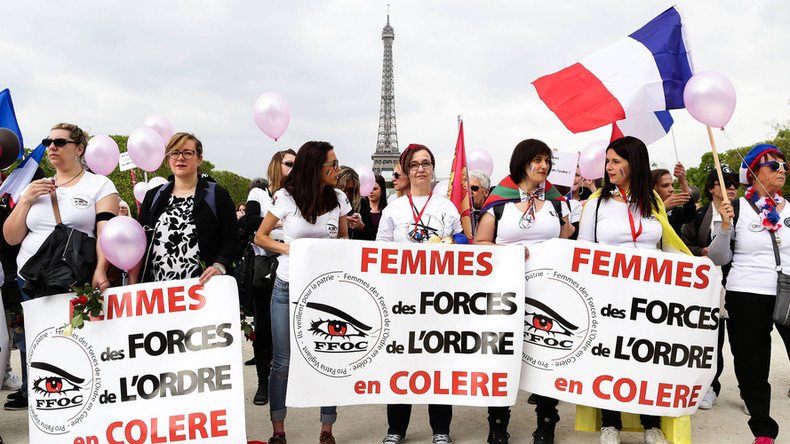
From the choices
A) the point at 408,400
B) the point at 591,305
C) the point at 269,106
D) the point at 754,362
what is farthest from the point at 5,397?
the point at 754,362

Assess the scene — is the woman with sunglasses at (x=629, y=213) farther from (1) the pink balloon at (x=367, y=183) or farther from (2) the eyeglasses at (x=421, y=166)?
(1) the pink balloon at (x=367, y=183)

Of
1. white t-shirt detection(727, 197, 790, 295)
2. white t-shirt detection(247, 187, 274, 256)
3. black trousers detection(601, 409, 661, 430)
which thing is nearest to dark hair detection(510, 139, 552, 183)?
white t-shirt detection(727, 197, 790, 295)

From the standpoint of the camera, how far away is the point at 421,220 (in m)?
4.81

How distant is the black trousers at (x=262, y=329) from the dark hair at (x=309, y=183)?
5.49 ft

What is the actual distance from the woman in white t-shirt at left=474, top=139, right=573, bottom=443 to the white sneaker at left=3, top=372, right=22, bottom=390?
4904 millimetres

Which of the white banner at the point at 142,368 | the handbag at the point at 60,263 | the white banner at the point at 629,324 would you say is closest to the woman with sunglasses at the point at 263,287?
the white banner at the point at 142,368

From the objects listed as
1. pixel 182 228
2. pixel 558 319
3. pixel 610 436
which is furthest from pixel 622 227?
pixel 182 228

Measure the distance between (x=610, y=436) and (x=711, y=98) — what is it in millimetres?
2548

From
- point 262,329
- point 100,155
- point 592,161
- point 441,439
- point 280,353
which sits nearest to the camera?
point 280,353

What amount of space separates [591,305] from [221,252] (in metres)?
2.63

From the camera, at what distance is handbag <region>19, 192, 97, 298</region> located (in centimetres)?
442

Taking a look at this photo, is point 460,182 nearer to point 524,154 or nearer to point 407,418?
point 524,154

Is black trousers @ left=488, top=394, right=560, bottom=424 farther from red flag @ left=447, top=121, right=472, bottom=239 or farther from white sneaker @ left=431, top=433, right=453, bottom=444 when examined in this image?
red flag @ left=447, top=121, right=472, bottom=239

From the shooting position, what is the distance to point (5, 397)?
646cm
